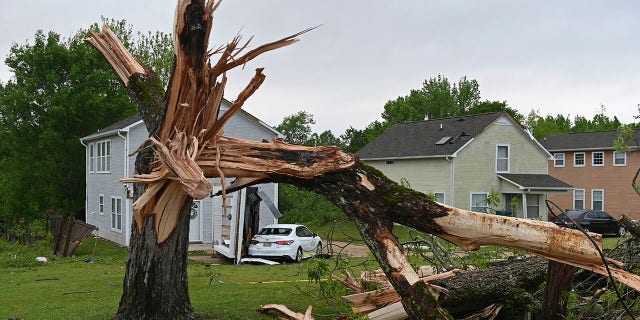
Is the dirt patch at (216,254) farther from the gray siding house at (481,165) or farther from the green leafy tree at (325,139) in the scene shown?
the green leafy tree at (325,139)

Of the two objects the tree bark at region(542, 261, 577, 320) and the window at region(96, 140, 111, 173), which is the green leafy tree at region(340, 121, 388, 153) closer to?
the window at region(96, 140, 111, 173)

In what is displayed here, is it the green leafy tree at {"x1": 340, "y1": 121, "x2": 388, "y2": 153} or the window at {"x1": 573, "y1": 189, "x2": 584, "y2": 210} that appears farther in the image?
the green leafy tree at {"x1": 340, "y1": 121, "x2": 388, "y2": 153}

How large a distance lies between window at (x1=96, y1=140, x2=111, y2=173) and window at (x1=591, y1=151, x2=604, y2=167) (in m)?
27.5

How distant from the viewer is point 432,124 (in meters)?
32.6

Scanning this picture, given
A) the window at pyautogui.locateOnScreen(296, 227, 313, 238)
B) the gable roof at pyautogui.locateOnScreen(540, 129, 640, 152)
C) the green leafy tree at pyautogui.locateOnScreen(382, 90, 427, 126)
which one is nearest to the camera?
the window at pyautogui.locateOnScreen(296, 227, 313, 238)

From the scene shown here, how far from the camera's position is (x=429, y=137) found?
3122cm

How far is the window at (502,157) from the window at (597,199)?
30.9 ft

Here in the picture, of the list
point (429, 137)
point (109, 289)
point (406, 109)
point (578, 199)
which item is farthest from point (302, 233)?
point (406, 109)

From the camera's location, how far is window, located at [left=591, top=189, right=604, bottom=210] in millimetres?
34594

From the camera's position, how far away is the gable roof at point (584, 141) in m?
34.5

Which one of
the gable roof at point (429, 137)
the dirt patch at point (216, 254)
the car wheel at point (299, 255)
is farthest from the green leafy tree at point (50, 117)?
the car wheel at point (299, 255)

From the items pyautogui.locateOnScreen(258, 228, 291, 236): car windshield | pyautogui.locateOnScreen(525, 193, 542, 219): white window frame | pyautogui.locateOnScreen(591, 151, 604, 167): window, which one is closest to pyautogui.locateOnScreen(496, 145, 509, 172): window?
pyautogui.locateOnScreen(525, 193, 542, 219): white window frame

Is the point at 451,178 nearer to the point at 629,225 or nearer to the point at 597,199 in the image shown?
the point at 597,199

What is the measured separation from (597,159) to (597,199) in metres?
2.40
